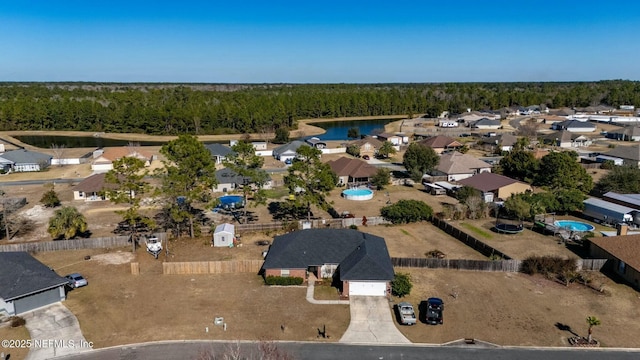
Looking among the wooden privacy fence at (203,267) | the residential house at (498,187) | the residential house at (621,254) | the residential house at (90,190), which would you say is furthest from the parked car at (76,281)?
the residential house at (498,187)

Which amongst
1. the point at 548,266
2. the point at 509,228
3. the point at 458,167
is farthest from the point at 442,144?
the point at 548,266

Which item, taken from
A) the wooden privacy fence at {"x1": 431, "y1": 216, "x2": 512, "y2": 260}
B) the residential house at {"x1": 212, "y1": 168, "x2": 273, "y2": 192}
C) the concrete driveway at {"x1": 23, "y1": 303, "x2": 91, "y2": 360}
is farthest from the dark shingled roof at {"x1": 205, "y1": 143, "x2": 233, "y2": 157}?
the concrete driveway at {"x1": 23, "y1": 303, "x2": 91, "y2": 360}

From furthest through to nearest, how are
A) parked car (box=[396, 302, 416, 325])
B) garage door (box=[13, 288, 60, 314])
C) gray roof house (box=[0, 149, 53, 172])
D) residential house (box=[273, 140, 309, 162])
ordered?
residential house (box=[273, 140, 309, 162]) → gray roof house (box=[0, 149, 53, 172]) → garage door (box=[13, 288, 60, 314]) → parked car (box=[396, 302, 416, 325])

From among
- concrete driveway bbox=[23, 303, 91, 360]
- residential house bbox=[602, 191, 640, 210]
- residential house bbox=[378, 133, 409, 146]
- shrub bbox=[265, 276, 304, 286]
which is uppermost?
residential house bbox=[378, 133, 409, 146]

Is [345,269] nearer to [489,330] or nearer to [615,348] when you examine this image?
[489,330]

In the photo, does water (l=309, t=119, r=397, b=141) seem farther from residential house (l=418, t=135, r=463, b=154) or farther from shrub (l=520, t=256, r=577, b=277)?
shrub (l=520, t=256, r=577, b=277)

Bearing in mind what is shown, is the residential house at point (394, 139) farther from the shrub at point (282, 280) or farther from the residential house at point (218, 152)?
the shrub at point (282, 280)

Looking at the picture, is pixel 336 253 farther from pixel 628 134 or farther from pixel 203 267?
pixel 628 134
